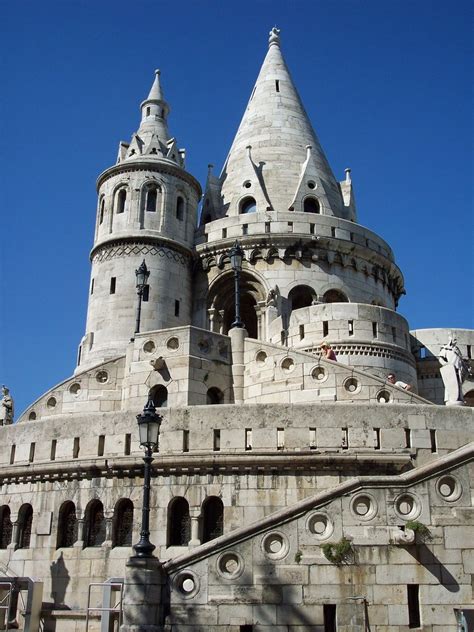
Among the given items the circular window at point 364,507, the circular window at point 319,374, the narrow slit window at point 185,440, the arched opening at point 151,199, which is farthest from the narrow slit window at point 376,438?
the arched opening at point 151,199

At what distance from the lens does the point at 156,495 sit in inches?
605

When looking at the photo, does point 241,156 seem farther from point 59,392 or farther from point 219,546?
point 219,546

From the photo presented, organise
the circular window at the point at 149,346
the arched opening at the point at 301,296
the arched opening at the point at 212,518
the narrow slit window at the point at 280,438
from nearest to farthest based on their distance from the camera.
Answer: the arched opening at the point at 212,518 → the narrow slit window at the point at 280,438 → the circular window at the point at 149,346 → the arched opening at the point at 301,296


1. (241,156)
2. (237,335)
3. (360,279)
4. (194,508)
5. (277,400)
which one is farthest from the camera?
(241,156)

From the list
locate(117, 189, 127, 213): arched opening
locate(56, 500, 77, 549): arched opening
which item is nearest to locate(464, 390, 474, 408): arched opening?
locate(117, 189, 127, 213): arched opening

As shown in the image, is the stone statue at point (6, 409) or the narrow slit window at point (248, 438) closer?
the narrow slit window at point (248, 438)

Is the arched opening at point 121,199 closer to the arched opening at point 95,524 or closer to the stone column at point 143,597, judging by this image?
the arched opening at point 95,524

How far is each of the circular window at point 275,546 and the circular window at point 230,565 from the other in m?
0.43

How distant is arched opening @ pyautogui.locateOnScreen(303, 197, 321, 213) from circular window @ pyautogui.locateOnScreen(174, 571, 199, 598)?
21.2 meters

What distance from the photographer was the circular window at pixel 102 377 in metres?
21.8

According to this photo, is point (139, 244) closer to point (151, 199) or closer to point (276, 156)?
point (151, 199)

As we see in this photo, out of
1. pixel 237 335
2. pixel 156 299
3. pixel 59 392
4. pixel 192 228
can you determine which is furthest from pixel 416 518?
pixel 192 228

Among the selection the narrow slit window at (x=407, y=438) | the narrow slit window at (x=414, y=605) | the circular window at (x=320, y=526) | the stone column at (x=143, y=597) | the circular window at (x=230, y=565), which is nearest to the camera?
the stone column at (x=143, y=597)

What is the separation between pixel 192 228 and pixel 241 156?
546 centimetres
